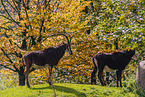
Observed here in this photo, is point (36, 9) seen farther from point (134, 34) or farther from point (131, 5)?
point (134, 34)

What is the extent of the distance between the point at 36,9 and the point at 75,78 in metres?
8.34

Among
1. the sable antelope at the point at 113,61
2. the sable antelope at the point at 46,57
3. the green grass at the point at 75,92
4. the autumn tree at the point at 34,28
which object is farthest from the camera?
the autumn tree at the point at 34,28

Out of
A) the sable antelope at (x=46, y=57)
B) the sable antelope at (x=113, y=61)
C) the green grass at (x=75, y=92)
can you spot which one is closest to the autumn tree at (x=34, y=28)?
the sable antelope at (x=46, y=57)

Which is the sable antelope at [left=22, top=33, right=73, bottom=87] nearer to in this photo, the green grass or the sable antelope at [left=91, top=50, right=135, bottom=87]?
the green grass

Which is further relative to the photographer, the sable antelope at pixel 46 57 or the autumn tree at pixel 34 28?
the autumn tree at pixel 34 28

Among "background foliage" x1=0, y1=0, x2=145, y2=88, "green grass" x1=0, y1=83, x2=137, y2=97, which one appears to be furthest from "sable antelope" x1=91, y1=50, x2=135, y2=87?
"green grass" x1=0, y1=83, x2=137, y2=97

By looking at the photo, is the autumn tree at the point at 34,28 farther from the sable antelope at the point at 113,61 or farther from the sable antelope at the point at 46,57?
the sable antelope at the point at 113,61

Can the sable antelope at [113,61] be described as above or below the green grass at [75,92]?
above

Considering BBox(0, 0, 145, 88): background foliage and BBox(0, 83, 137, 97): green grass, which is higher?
BBox(0, 0, 145, 88): background foliage

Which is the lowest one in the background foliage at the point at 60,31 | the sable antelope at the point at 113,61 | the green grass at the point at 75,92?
the green grass at the point at 75,92

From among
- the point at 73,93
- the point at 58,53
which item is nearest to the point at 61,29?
the point at 58,53

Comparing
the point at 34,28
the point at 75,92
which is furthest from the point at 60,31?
the point at 75,92

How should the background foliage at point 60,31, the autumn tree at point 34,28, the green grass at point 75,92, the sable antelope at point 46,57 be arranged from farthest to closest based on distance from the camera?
1. the autumn tree at point 34,28
2. the background foliage at point 60,31
3. the sable antelope at point 46,57
4. the green grass at point 75,92

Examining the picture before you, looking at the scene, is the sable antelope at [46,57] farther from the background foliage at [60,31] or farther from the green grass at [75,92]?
the background foliage at [60,31]
